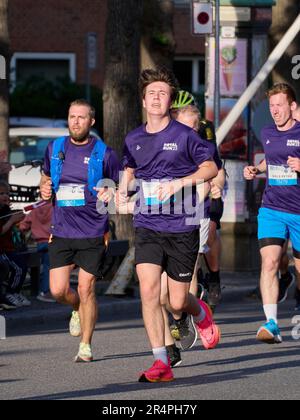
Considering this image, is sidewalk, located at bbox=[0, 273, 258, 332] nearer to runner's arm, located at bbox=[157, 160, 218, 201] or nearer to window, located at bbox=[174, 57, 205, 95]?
runner's arm, located at bbox=[157, 160, 218, 201]

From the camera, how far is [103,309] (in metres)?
15.6

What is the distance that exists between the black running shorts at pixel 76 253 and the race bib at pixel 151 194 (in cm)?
134

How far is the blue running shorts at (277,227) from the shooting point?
1216 cm

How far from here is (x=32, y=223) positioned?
16125mm

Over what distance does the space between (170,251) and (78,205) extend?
4.78 ft

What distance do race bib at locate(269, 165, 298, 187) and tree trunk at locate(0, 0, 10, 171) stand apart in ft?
14.2

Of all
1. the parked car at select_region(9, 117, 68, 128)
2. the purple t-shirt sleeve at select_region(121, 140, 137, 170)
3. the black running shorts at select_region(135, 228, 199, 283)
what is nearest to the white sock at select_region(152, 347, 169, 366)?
the black running shorts at select_region(135, 228, 199, 283)

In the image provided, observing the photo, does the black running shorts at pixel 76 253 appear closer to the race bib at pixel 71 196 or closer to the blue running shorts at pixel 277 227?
the race bib at pixel 71 196

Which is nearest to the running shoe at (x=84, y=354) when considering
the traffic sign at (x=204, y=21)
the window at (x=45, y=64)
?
the traffic sign at (x=204, y=21)

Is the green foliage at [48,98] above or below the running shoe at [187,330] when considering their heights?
above

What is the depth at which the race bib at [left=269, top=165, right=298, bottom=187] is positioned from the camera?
12281 millimetres

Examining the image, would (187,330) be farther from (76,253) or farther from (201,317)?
(76,253)

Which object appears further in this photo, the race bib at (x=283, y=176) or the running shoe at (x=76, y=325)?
the race bib at (x=283, y=176)

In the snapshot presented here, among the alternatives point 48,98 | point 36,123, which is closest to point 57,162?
point 36,123
